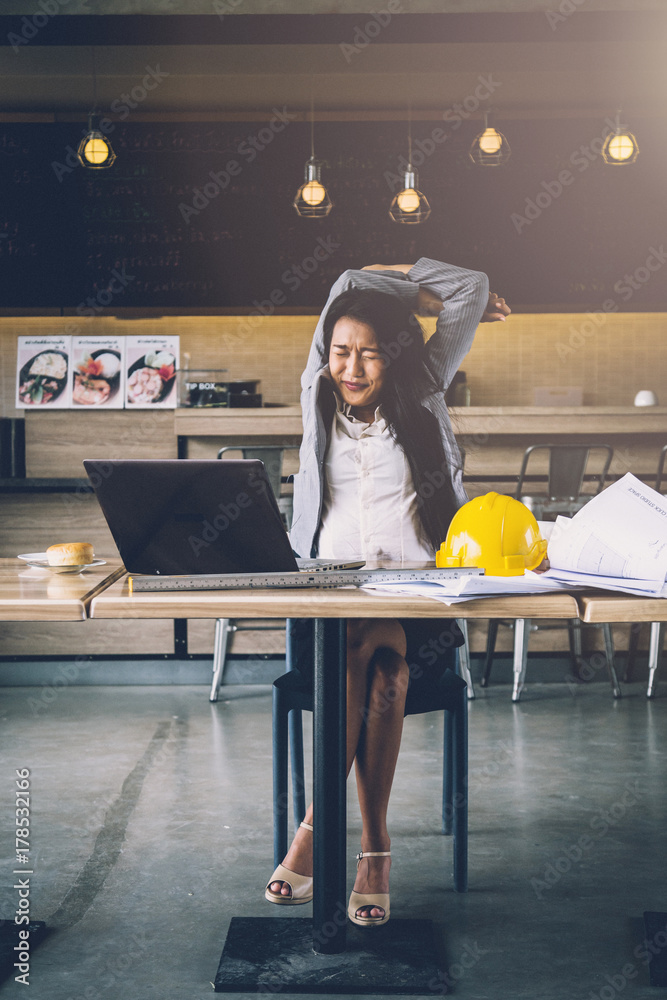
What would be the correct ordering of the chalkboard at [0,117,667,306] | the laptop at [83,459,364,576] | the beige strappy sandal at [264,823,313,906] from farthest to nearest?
the chalkboard at [0,117,667,306]
the beige strappy sandal at [264,823,313,906]
the laptop at [83,459,364,576]

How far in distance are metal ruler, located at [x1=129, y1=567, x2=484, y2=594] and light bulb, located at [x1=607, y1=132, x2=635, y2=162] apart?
4.47 m

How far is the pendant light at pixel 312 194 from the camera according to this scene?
5.07 metres

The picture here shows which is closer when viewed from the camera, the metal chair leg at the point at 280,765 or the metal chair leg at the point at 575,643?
the metal chair leg at the point at 280,765

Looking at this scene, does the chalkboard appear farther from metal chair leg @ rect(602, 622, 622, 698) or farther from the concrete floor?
the concrete floor

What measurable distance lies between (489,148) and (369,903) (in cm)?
452

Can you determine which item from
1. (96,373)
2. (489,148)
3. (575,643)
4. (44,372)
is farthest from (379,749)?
(489,148)

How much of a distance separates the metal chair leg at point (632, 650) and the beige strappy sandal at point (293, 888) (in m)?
2.54
